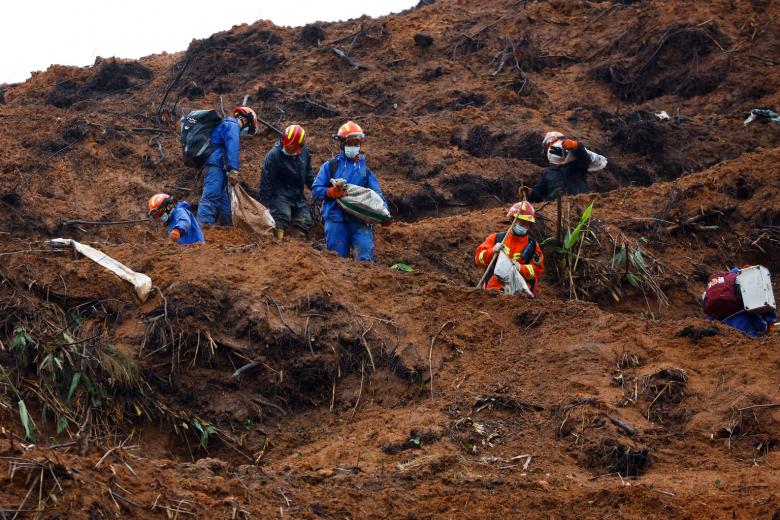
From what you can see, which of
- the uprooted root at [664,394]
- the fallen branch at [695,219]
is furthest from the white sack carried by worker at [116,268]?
the fallen branch at [695,219]

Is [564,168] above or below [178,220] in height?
below

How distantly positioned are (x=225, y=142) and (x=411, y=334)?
4.07 m

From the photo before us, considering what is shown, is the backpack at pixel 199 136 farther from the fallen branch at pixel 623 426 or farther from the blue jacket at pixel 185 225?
the fallen branch at pixel 623 426

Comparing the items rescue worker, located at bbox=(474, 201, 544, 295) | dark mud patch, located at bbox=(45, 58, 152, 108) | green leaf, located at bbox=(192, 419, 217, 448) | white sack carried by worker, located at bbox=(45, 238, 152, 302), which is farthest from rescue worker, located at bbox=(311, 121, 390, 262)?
dark mud patch, located at bbox=(45, 58, 152, 108)

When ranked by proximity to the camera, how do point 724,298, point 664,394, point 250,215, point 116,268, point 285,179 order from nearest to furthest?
point 664,394 → point 116,268 → point 724,298 → point 250,215 → point 285,179

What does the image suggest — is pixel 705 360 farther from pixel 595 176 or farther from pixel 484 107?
pixel 484 107

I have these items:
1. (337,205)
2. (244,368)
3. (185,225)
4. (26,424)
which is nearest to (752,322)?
(337,205)

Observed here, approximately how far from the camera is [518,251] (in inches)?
393

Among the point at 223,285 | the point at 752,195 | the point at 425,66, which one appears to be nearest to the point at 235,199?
the point at 223,285

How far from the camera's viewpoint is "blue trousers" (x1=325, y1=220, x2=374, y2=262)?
10477 millimetres

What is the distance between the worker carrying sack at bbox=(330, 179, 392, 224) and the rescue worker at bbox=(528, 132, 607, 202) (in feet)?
9.71

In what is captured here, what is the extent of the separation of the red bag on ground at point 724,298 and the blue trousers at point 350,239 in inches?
123

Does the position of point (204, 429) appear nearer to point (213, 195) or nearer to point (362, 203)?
point (362, 203)

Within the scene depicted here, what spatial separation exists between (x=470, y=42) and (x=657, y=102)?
10.9 feet
